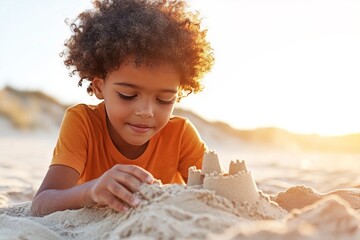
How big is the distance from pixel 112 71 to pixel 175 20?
21.2 inches

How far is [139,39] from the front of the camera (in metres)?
2.96

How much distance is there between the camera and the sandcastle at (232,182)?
1.90 metres

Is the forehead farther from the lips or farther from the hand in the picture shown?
the hand

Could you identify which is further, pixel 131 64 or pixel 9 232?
pixel 131 64

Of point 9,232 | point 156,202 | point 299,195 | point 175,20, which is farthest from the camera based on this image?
point 175,20

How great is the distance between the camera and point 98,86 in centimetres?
316

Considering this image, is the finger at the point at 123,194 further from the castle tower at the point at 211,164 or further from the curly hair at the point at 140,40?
the curly hair at the point at 140,40

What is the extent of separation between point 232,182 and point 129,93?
101 cm

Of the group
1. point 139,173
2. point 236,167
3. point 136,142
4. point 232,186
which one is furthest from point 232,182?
point 136,142

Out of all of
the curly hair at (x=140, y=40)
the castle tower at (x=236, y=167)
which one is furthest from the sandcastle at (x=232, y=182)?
the curly hair at (x=140, y=40)

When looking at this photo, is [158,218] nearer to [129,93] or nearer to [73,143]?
[129,93]

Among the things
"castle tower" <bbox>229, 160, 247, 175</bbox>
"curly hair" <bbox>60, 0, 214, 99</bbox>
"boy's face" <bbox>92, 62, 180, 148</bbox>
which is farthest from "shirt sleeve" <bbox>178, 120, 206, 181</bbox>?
"castle tower" <bbox>229, 160, 247, 175</bbox>

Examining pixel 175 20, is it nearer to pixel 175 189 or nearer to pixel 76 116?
pixel 76 116

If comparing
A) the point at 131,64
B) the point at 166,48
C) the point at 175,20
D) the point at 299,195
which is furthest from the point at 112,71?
the point at 299,195
